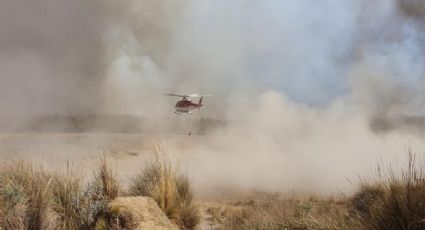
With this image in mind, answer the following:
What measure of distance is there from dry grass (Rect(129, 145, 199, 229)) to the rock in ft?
3.04

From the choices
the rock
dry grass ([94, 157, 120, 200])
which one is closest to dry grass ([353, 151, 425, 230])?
the rock

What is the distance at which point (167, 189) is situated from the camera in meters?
10.6

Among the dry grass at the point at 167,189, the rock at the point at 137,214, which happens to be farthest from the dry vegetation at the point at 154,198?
the rock at the point at 137,214

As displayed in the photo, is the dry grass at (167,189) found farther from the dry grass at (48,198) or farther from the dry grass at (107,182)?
the dry grass at (48,198)

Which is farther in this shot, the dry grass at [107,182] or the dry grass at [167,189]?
the dry grass at [167,189]

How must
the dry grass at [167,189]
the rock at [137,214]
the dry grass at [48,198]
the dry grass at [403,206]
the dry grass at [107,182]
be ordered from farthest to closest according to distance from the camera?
the dry grass at [167,189], the dry grass at [107,182], the rock at [137,214], the dry grass at [48,198], the dry grass at [403,206]

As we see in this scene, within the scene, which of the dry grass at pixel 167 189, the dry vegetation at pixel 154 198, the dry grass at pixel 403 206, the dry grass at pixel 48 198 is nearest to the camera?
the dry grass at pixel 403 206

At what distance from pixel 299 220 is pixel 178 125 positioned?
64.7m

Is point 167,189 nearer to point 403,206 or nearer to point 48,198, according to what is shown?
point 48,198

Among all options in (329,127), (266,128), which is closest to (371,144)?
(329,127)

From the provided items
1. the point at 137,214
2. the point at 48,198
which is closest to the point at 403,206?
the point at 137,214

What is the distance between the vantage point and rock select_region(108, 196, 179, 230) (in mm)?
8750

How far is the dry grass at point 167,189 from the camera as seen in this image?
413 inches

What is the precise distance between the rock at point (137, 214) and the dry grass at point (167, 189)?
0.93 metres
